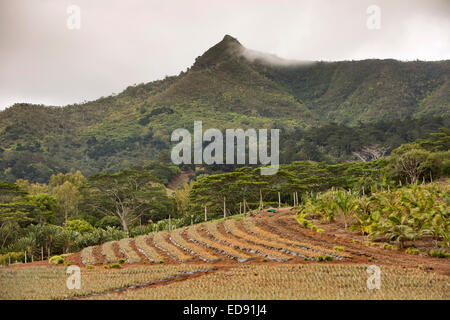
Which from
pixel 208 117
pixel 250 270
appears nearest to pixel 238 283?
pixel 250 270

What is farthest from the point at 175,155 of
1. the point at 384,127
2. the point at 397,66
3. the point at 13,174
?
the point at 397,66

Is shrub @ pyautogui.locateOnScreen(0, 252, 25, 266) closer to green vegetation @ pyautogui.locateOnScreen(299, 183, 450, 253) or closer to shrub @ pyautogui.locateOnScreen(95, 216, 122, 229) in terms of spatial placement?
shrub @ pyautogui.locateOnScreen(95, 216, 122, 229)

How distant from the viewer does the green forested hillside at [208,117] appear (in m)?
121

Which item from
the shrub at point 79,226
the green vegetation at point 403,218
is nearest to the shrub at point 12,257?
the shrub at point 79,226

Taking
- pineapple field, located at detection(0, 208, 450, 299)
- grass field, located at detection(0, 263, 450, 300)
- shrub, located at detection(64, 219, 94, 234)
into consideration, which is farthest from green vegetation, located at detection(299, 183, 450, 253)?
shrub, located at detection(64, 219, 94, 234)

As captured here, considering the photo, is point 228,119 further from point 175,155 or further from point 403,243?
point 403,243

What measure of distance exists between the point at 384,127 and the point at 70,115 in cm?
Answer: 12780

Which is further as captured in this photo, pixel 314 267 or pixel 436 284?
pixel 314 267

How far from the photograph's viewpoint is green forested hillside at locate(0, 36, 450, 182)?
121 metres

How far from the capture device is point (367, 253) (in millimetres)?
22094

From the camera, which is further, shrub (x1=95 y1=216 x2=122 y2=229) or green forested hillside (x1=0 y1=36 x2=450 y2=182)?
green forested hillside (x1=0 y1=36 x2=450 y2=182)

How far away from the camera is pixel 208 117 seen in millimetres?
161625

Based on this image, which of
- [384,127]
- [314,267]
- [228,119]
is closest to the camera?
[314,267]

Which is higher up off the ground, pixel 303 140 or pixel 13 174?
pixel 303 140
